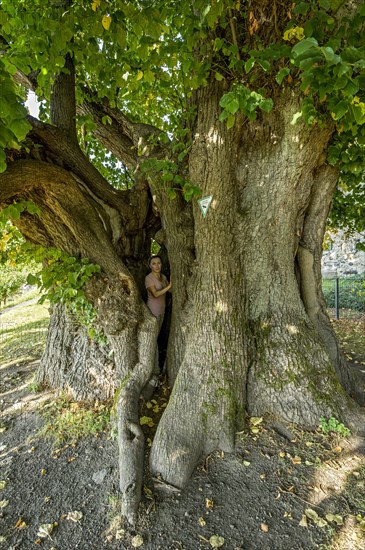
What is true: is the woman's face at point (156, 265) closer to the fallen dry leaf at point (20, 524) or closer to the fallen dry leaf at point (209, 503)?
the fallen dry leaf at point (209, 503)

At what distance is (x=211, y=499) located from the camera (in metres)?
2.57

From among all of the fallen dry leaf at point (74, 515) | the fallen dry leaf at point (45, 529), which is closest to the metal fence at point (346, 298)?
the fallen dry leaf at point (74, 515)

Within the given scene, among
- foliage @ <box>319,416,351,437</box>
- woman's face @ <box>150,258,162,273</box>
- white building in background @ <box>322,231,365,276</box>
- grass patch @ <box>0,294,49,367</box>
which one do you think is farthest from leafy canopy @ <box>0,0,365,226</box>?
white building in background @ <box>322,231,365,276</box>

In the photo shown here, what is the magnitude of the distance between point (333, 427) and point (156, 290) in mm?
2605

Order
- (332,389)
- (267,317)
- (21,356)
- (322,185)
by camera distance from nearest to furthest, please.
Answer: (332,389), (267,317), (322,185), (21,356)

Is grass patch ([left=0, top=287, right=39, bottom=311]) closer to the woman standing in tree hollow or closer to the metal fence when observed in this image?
the woman standing in tree hollow

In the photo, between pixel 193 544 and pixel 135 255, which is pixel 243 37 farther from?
pixel 193 544

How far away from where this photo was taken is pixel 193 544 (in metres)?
2.25

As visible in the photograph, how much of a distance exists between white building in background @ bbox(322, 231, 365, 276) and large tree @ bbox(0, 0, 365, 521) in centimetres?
1152

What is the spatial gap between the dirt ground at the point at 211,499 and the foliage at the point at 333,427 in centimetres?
6

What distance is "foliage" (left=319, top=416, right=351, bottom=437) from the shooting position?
10.0 ft

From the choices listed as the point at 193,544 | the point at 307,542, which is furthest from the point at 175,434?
the point at 307,542

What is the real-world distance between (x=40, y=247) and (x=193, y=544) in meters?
3.21

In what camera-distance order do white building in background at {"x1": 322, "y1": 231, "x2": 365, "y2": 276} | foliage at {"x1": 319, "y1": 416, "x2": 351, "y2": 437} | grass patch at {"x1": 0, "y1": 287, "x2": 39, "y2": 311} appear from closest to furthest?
foliage at {"x1": 319, "y1": 416, "x2": 351, "y2": 437} < white building in background at {"x1": 322, "y1": 231, "x2": 365, "y2": 276} < grass patch at {"x1": 0, "y1": 287, "x2": 39, "y2": 311}
